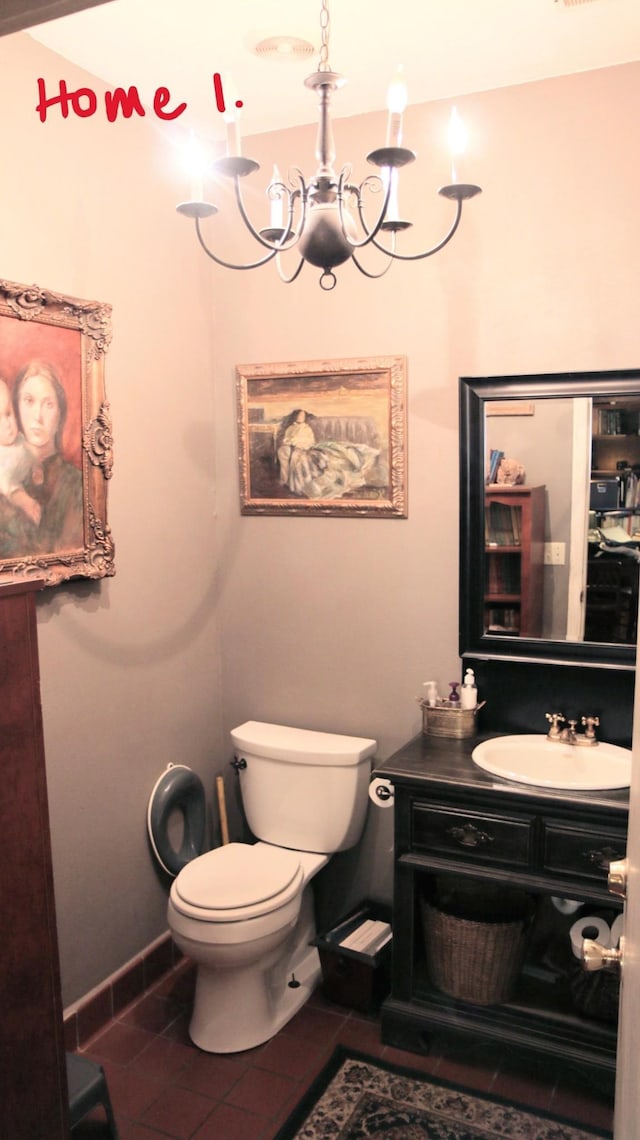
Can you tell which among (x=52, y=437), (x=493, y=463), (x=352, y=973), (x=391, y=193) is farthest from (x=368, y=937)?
(x=391, y=193)

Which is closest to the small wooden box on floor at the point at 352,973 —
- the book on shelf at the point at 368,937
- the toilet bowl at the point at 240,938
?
the book on shelf at the point at 368,937

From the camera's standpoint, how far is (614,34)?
219 cm

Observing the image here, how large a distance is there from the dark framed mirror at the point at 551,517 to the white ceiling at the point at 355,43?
0.84 metres

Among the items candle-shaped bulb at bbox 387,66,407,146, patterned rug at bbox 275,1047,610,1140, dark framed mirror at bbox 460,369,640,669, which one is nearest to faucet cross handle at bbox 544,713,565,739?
dark framed mirror at bbox 460,369,640,669

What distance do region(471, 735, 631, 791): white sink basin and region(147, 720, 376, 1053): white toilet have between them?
444 mm

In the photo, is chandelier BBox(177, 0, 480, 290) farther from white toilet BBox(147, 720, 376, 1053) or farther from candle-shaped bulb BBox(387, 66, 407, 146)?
white toilet BBox(147, 720, 376, 1053)

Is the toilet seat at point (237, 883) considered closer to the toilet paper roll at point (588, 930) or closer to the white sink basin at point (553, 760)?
the white sink basin at point (553, 760)

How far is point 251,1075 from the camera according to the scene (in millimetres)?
2354

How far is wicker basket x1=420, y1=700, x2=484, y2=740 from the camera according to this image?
260cm

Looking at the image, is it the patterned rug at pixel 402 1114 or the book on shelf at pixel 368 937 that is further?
the book on shelf at pixel 368 937

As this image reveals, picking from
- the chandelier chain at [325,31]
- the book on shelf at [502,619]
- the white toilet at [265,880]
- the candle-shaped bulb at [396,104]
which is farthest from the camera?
the book on shelf at [502,619]

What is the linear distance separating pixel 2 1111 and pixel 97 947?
1.25 meters

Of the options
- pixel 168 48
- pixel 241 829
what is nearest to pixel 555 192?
pixel 168 48

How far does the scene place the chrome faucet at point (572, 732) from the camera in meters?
2.46
